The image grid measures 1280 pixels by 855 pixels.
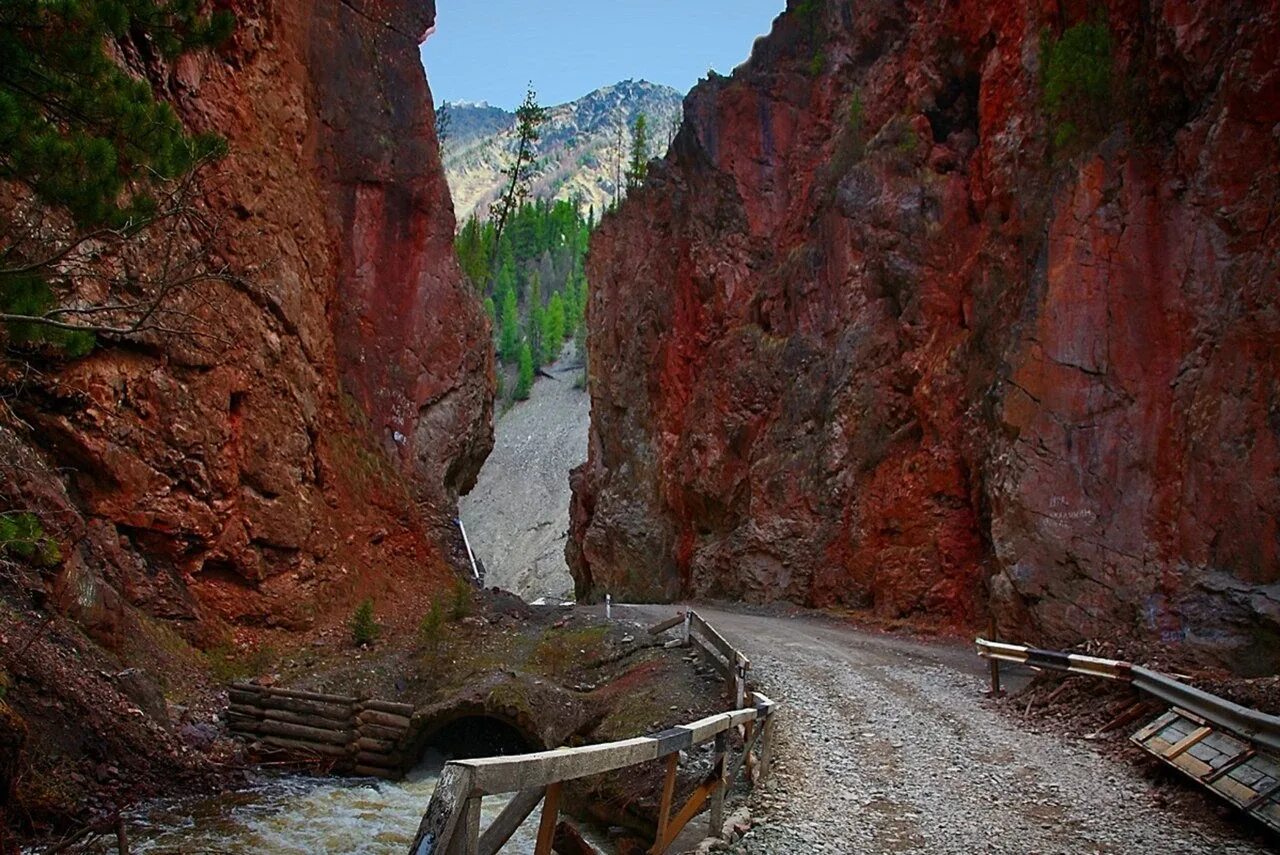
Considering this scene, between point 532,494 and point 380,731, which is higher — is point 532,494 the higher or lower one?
the lower one

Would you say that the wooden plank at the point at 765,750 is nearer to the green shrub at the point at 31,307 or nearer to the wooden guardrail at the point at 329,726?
the green shrub at the point at 31,307

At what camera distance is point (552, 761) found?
4.00m

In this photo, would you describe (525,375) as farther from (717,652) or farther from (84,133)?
(84,133)

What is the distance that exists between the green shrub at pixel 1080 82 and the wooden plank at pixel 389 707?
59.9 ft

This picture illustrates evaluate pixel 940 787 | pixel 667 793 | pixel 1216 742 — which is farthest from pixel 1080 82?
pixel 667 793

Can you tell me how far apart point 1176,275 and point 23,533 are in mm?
18194

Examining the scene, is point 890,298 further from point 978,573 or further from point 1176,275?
point 1176,275

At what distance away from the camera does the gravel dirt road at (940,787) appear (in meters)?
6.70

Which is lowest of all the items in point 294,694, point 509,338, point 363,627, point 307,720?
point 307,720

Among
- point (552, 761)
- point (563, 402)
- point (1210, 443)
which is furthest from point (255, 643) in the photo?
point (563, 402)

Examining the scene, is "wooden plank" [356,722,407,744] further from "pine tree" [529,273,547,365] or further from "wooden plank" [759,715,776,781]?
"pine tree" [529,273,547,365]

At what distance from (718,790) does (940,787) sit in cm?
256

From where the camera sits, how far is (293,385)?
794 inches

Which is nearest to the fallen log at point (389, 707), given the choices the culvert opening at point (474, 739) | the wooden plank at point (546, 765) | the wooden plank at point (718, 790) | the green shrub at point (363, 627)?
the culvert opening at point (474, 739)
